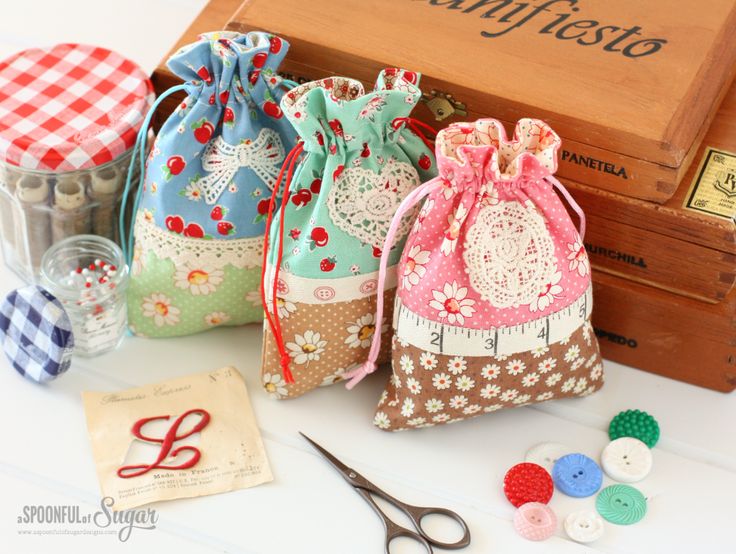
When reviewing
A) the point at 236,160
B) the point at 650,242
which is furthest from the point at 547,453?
the point at 236,160

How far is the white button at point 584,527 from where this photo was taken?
1.10m

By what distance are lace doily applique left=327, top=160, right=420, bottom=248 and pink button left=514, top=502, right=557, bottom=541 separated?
1.01ft

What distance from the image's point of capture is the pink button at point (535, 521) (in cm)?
109

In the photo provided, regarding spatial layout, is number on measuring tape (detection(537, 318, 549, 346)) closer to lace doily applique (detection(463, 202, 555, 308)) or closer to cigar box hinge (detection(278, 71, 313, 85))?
lace doily applique (detection(463, 202, 555, 308))

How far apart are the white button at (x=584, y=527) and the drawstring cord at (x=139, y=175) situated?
584 mm

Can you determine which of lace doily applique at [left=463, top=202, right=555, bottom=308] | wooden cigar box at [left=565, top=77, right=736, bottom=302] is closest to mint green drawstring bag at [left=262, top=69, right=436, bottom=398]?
lace doily applique at [left=463, top=202, right=555, bottom=308]

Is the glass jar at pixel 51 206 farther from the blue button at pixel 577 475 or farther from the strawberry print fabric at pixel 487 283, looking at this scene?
the blue button at pixel 577 475

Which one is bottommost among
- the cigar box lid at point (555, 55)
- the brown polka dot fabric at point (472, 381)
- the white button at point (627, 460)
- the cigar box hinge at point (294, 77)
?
the white button at point (627, 460)

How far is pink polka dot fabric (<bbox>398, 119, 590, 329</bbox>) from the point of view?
3.50 feet

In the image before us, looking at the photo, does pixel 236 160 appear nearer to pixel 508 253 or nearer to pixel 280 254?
pixel 280 254

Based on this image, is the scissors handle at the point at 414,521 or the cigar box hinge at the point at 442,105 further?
the cigar box hinge at the point at 442,105

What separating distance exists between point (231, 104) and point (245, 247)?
0.52 ft

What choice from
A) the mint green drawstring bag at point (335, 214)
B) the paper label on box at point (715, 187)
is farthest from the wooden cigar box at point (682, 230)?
the mint green drawstring bag at point (335, 214)

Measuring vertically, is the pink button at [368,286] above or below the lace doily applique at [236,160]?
below
